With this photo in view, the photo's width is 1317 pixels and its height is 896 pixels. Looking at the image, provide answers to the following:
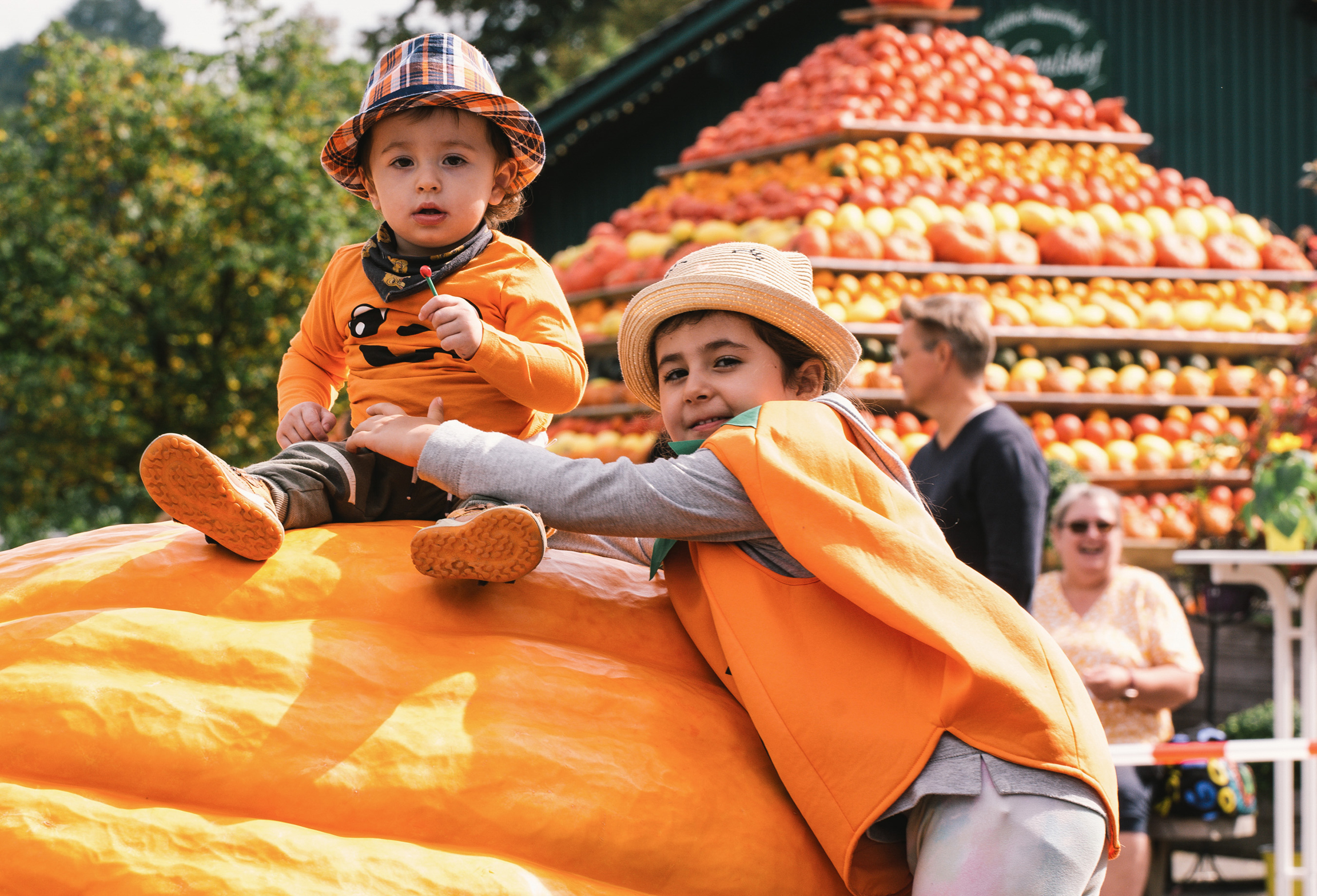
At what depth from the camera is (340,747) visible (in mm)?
1661

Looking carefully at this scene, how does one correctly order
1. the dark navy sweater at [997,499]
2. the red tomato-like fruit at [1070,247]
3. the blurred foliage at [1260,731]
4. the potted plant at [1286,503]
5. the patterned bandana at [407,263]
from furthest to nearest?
1. the red tomato-like fruit at [1070,247]
2. the blurred foliage at [1260,731]
3. the potted plant at [1286,503]
4. the dark navy sweater at [997,499]
5. the patterned bandana at [407,263]

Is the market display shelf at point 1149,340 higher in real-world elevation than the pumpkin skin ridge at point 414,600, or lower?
higher

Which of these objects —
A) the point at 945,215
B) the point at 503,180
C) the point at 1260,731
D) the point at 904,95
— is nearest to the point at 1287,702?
the point at 1260,731

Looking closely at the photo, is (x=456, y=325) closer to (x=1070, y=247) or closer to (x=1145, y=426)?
(x=1145, y=426)

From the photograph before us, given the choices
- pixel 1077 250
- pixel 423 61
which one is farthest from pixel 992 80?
pixel 423 61

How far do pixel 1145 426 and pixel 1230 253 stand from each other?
2.15 m

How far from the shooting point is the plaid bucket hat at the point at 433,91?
2277mm

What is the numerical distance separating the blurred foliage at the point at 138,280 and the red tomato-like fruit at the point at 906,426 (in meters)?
7.06

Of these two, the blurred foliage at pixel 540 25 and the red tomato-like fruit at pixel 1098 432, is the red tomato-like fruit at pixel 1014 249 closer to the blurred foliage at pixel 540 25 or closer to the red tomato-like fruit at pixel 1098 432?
the red tomato-like fruit at pixel 1098 432

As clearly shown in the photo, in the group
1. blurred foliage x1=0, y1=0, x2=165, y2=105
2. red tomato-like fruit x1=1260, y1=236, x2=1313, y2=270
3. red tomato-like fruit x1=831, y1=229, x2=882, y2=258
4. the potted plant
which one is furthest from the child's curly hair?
blurred foliage x1=0, y1=0, x2=165, y2=105

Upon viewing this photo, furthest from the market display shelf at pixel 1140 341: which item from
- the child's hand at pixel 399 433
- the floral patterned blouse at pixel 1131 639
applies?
the child's hand at pixel 399 433

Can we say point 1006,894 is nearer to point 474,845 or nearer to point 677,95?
point 474,845

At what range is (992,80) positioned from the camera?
1052 cm

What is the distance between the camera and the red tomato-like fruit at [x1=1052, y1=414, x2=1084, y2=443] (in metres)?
8.14
